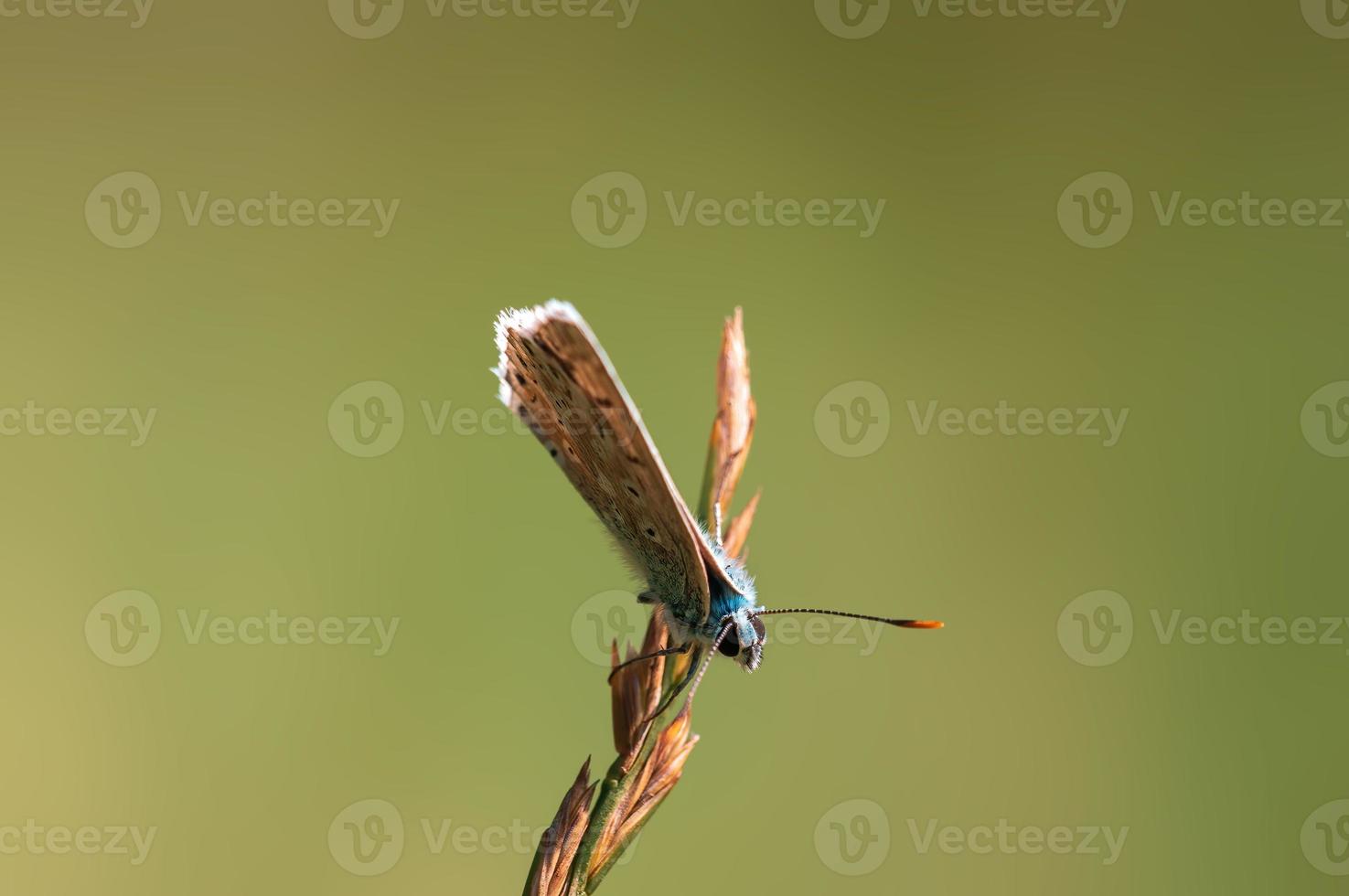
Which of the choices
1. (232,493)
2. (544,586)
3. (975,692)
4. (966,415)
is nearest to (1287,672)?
(975,692)

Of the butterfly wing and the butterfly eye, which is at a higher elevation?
the butterfly wing

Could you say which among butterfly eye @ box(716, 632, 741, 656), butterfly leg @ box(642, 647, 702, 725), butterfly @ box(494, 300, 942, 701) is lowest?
butterfly leg @ box(642, 647, 702, 725)

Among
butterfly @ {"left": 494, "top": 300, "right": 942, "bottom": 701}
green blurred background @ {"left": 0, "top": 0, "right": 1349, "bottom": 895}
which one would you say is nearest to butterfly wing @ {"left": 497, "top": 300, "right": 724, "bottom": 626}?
butterfly @ {"left": 494, "top": 300, "right": 942, "bottom": 701}

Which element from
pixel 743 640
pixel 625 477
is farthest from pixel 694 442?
pixel 625 477

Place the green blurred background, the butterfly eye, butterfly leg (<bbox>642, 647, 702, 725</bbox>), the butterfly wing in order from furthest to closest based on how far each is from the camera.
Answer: the green blurred background → the butterfly eye → butterfly leg (<bbox>642, 647, 702, 725</bbox>) → the butterfly wing

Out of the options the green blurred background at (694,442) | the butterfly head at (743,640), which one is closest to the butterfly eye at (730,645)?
the butterfly head at (743,640)

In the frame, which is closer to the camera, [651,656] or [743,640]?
[651,656]

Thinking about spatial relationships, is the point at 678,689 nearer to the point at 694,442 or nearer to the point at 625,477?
the point at 625,477

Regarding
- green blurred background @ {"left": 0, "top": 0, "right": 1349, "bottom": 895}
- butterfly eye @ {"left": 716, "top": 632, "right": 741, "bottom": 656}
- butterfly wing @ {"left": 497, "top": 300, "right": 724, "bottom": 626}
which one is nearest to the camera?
butterfly wing @ {"left": 497, "top": 300, "right": 724, "bottom": 626}

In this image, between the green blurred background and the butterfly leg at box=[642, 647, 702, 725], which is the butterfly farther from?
the green blurred background
